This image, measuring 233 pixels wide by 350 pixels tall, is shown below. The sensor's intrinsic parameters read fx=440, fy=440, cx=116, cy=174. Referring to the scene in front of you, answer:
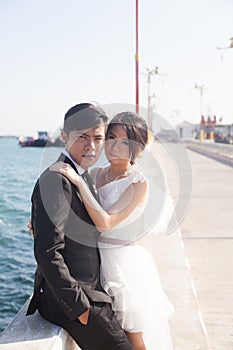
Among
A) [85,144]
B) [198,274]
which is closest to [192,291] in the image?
[198,274]

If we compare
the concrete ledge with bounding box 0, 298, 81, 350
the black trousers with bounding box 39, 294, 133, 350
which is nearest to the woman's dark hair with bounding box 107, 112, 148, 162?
the black trousers with bounding box 39, 294, 133, 350

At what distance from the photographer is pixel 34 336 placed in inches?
84.3

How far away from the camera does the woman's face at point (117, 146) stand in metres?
2.40

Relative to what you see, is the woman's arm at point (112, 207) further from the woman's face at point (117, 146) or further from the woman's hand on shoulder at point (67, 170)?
the woman's face at point (117, 146)

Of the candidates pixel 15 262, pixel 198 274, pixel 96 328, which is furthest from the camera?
pixel 15 262

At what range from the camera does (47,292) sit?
7.15 feet

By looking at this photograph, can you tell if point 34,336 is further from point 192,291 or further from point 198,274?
point 198,274

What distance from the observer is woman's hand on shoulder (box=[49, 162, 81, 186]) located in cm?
200

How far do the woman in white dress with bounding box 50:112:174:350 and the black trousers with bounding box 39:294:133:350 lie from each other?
14cm

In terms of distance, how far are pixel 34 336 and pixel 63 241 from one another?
0.54 m

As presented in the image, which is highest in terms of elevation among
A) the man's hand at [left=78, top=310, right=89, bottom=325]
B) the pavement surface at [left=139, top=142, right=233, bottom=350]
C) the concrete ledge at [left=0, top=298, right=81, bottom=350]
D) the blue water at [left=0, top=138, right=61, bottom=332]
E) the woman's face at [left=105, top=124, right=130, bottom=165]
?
the woman's face at [left=105, top=124, right=130, bottom=165]

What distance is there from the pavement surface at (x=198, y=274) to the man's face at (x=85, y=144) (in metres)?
1.01

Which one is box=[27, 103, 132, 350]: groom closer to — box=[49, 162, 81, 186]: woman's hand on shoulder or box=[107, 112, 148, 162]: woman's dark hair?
box=[49, 162, 81, 186]: woman's hand on shoulder

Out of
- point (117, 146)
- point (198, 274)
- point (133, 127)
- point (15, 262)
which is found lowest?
point (15, 262)
